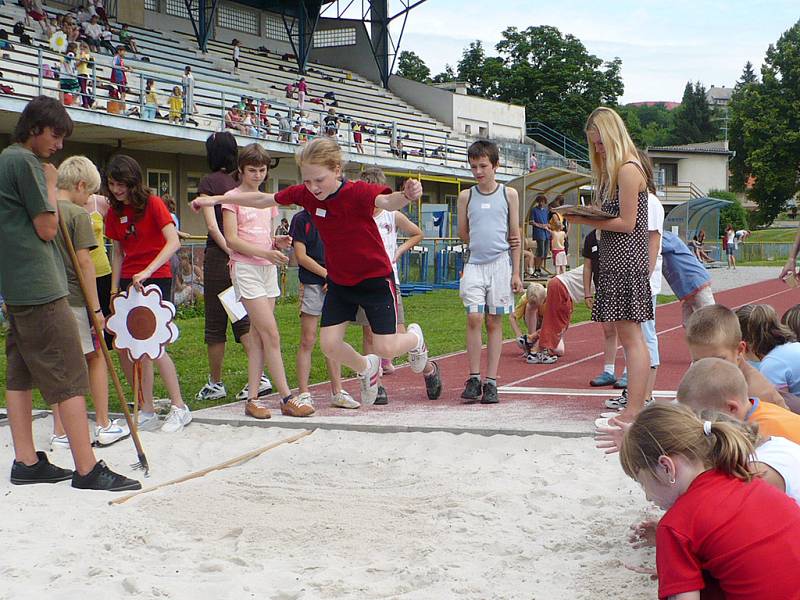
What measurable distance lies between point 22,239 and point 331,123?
26.8 meters

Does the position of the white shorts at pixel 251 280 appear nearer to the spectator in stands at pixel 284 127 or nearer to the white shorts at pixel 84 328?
the white shorts at pixel 84 328

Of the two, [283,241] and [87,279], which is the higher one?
[283,241]

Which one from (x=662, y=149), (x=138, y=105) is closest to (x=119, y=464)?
(x=138, y=105)

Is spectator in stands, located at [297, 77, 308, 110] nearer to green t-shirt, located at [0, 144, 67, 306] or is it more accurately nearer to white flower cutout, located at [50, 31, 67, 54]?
white flower cutout, located at [50, 31, 67, 54]

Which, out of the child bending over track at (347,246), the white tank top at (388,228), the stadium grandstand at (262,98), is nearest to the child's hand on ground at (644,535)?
the child bending over track at (347,246)

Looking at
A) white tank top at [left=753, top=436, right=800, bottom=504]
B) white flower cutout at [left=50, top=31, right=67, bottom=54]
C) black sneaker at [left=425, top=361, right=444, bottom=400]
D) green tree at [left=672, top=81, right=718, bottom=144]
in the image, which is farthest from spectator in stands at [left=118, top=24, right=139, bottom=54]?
green tree at [left=672, top=81, right=718, bottom=144]

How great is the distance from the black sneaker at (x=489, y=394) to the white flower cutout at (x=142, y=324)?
94.8 inches

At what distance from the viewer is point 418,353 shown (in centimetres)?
681

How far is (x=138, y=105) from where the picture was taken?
78.9 ft

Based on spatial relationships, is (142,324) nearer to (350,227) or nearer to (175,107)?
(350,227)

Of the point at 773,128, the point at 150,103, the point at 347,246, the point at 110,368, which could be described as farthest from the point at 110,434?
the point at 773,128

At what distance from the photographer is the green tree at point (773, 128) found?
66.9 m

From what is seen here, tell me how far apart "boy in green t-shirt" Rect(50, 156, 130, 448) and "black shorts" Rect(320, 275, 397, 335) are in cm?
149

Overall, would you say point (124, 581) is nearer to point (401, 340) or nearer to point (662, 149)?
point (401, 340)
